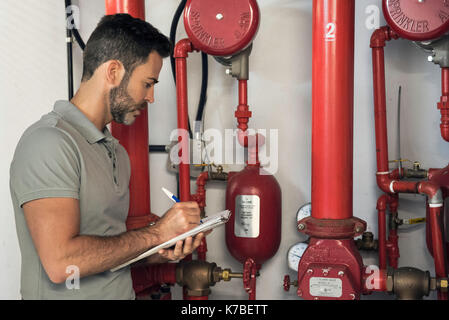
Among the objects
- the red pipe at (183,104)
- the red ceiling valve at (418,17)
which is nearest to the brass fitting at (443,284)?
the red ceiling valve at (418,17)

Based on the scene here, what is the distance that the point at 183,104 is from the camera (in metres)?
1.36

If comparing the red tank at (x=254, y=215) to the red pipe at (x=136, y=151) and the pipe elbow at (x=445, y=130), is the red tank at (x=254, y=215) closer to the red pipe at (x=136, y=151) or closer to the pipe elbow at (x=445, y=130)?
the red pipe at (x=136, y=151)

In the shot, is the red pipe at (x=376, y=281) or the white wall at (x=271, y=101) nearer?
the red pipe at (x=376, y=281)

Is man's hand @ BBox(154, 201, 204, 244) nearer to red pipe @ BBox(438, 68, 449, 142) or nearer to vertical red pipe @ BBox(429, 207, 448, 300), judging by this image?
vertical red pipe @ BBox(429, 207, 448, 300)

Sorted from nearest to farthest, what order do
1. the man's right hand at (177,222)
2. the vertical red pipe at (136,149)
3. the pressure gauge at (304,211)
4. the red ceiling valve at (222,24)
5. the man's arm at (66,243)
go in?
the man's arm at (66,243) < the man's right hand at (177,222) < the red ceiling valve at (222,24) < the vertical red pipe at (136,149) < the pressure gauge at (304,211)

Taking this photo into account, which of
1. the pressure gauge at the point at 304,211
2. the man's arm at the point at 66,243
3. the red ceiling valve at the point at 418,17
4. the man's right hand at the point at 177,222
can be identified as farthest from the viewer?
the pressure gauge at the point at 304,211

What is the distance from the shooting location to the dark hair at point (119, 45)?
103cm

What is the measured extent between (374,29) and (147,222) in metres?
0.92

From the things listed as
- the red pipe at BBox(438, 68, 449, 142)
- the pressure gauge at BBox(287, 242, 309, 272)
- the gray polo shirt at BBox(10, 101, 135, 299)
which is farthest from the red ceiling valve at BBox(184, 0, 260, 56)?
the pressure gauge at BBox(287, 242, 309, 272)

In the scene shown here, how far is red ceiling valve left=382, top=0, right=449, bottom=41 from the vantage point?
1135mm

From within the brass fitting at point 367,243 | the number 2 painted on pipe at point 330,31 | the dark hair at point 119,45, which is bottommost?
the brass fitting at point 367,243

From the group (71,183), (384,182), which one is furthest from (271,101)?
(71,183)
